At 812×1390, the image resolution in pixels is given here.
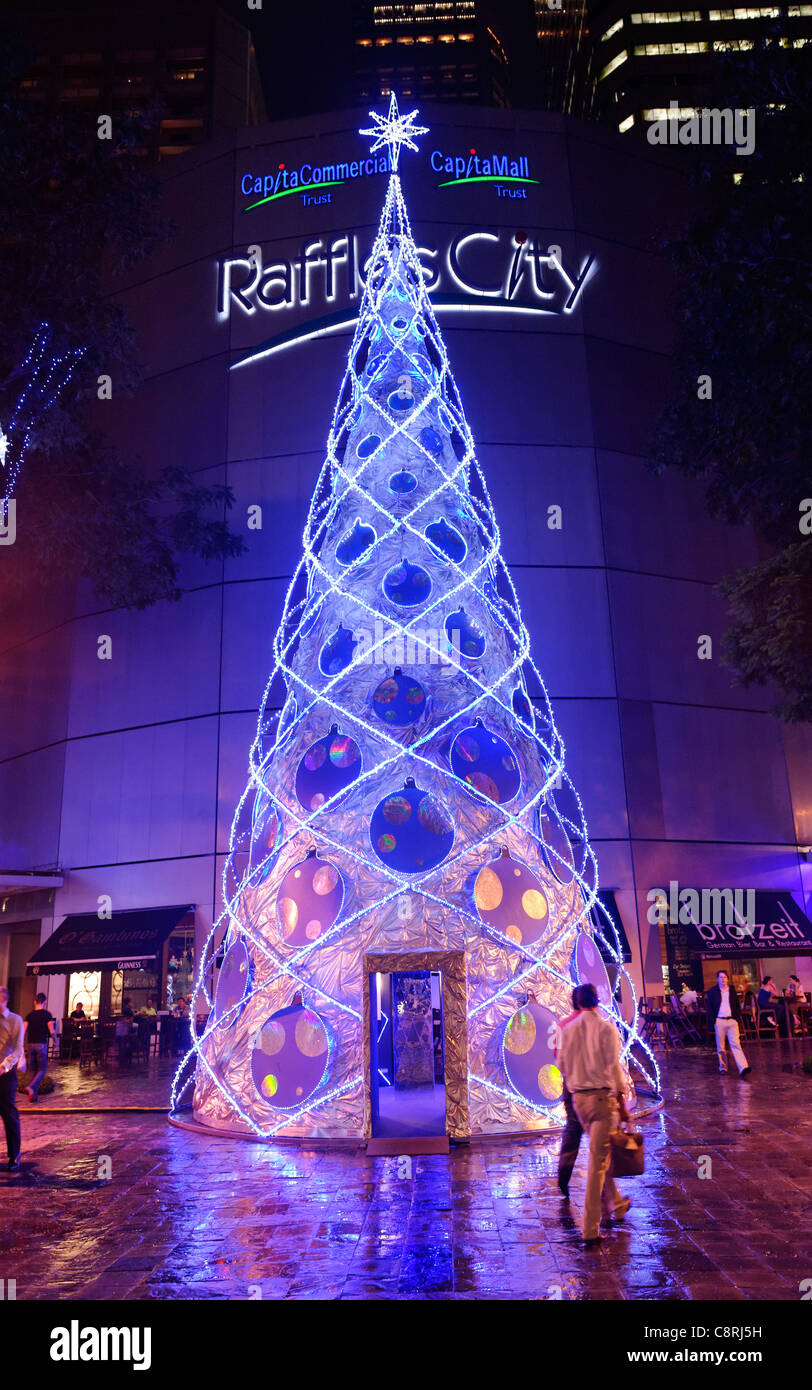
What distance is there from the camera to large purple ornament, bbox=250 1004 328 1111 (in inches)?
328

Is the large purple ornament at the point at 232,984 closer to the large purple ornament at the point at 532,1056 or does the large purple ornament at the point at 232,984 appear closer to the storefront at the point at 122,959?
the large purple ornament at the point at 532,1056

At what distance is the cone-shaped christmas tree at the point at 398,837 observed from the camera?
830 cm

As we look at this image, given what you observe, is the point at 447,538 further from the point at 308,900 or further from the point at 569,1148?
the point at 569,1148

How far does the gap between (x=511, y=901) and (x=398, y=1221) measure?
3542 millimetres

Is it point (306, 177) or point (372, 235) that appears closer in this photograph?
point (372, 235)

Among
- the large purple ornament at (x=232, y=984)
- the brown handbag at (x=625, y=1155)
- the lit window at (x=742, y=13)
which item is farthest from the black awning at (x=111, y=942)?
the lit window at (x=742, y=13)

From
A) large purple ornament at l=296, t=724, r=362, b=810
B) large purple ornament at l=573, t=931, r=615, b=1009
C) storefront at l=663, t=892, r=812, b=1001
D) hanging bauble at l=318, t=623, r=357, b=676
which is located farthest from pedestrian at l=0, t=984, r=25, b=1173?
storefront at l=663, t=892, r=812, b=1001

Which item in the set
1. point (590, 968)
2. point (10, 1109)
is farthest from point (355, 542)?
point (10, 1109)

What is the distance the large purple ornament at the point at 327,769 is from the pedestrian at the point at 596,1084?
4.06 meters

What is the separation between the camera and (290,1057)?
8.45 metres

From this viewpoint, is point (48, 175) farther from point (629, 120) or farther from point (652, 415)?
point (629, 120)

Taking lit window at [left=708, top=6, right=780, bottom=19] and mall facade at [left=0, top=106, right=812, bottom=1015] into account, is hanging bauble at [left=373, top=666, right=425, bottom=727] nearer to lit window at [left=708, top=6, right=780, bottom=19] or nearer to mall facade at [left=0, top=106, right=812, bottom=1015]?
mall facade at [left=0, top=106, right=812, bottom=1015]

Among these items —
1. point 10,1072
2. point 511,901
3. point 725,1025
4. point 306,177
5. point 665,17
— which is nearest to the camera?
point 10,1072
